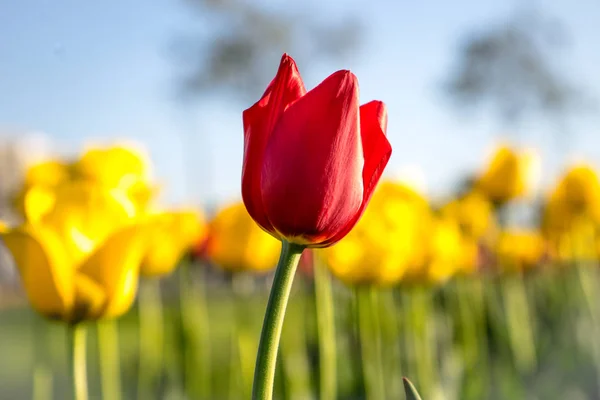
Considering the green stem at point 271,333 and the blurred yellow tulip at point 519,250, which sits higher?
the blurred yellow tulip at point 519,250

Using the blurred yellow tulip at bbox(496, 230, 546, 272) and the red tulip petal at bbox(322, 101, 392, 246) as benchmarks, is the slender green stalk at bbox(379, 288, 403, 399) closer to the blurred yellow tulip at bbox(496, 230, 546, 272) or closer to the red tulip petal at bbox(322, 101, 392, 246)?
the blurred yellow tulip at bbox(496, 230, 546, 272)

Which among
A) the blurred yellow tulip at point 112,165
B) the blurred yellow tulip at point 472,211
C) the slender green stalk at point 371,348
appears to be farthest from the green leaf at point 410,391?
the blurred yellow tulip at point 472,211

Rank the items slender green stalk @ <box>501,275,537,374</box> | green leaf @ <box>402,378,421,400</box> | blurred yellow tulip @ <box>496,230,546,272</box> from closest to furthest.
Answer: green leaf @ <box>402,378,421,400</box>, slender green stalk @ <box>501,275,537,374</box>, blurred yellow tulip @ <box>496,230,546,272</box>

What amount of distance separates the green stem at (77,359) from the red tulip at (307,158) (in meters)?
0.20

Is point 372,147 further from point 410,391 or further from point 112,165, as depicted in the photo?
point 112,165

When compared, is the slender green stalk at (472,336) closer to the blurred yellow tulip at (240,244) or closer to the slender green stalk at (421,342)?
the slender green stalk at (421,342)

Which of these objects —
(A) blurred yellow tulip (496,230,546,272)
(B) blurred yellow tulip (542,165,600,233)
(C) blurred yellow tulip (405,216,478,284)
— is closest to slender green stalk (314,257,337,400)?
(C) blurred yellow tulip (405,216,478,284)

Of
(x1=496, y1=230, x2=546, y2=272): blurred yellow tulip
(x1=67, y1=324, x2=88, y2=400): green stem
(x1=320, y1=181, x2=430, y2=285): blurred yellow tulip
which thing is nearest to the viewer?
(x1=67, y1=324, x2=88, y2=400): green stem

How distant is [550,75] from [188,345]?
614 centimetres

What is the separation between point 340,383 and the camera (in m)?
1.39

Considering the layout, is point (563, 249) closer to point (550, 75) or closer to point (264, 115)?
point (264, 115)

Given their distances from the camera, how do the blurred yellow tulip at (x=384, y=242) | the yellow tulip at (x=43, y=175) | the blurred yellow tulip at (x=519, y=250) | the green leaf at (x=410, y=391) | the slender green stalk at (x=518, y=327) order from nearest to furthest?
the green leaf at (x=410, y=391) < the blurred yellow tulip at (x=384, y=242) < the yellow tulip at (x=43, y=175) < the slender green stalk at (x=518, y=327) < the blurred yellow tulip at (x=519, y=250)

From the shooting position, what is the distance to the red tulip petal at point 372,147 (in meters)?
0.31

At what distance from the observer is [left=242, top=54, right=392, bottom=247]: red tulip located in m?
0.29
